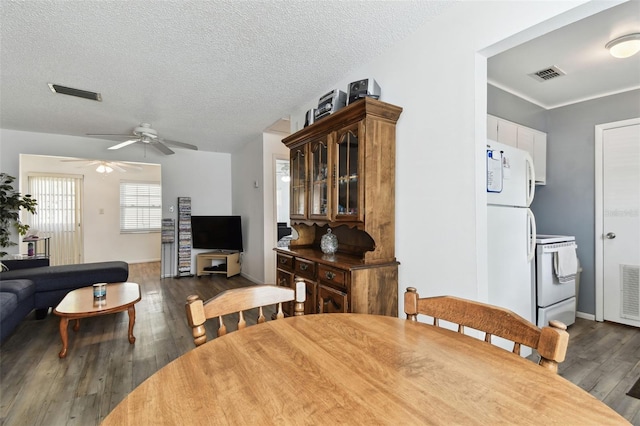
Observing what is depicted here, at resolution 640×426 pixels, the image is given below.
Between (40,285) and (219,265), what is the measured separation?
112 inches

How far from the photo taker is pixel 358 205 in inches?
83.6

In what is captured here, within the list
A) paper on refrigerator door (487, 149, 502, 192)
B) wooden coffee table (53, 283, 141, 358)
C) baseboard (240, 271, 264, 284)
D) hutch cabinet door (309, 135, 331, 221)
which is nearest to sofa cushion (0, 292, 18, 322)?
wooden coffee table (53, 283, 141, 358)

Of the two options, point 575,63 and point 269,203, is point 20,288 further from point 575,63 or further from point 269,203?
point 575,63

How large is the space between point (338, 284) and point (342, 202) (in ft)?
2.05

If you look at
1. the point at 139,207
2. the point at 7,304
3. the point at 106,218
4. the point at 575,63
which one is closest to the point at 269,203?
the point at 7,304

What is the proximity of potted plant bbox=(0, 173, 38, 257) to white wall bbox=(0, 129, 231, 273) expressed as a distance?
27 centimetres

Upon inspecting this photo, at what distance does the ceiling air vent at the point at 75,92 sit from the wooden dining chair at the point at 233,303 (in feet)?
10.9

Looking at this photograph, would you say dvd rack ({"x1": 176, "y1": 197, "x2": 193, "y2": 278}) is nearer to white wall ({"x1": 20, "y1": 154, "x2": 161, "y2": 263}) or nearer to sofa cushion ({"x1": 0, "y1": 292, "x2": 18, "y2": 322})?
white wall ({"x1": 20, "y1": 154, "x2": 161, "y2": 263})

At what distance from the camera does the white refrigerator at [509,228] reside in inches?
83.4

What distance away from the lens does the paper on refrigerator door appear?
2.11 meters

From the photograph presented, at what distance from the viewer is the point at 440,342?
0.97 metres

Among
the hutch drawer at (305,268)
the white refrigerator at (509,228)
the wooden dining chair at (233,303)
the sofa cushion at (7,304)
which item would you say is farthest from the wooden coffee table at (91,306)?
the white refrigerator at (509,228)

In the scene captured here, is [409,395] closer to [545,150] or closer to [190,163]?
[545,150]

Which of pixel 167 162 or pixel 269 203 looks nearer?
pixel 269 203
